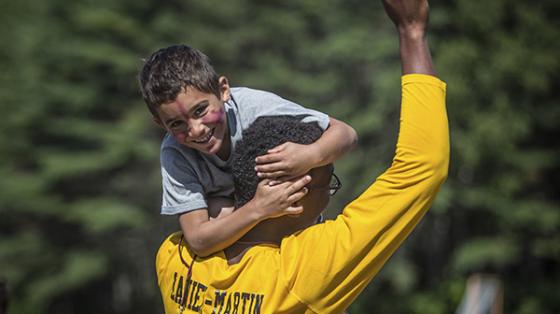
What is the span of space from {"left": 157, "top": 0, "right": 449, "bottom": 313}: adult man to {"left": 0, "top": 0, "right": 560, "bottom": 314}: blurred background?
14.5 metres

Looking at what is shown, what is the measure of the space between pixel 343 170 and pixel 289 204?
15858 millimetres

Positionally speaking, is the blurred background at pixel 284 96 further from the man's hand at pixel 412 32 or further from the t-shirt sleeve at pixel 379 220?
the man's hand at pixel 412 32

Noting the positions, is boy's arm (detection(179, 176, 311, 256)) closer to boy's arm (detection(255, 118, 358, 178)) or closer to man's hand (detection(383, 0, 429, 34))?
boy's arm (detection(255, 118, 358, 178))

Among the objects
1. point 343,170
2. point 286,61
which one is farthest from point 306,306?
point 286,61

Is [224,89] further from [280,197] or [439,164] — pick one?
[439,164]

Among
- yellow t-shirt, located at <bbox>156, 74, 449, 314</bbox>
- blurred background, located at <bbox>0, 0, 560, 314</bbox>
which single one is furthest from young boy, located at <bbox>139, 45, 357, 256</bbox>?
blurred background, located at <bbox>0, 0, 560, 314</bbox>

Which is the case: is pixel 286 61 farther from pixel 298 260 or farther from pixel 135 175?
pixel 298 260

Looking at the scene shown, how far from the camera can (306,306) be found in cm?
243

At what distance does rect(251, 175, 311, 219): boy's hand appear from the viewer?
2.47 m

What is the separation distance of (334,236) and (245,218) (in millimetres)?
292

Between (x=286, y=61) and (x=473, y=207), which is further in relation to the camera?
(x=286, y=61)

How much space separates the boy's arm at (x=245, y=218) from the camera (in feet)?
8.11

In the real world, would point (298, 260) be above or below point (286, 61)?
above

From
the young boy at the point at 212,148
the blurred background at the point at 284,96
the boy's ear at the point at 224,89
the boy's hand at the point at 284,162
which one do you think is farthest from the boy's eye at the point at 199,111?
the blurred background at the point at 284,96
